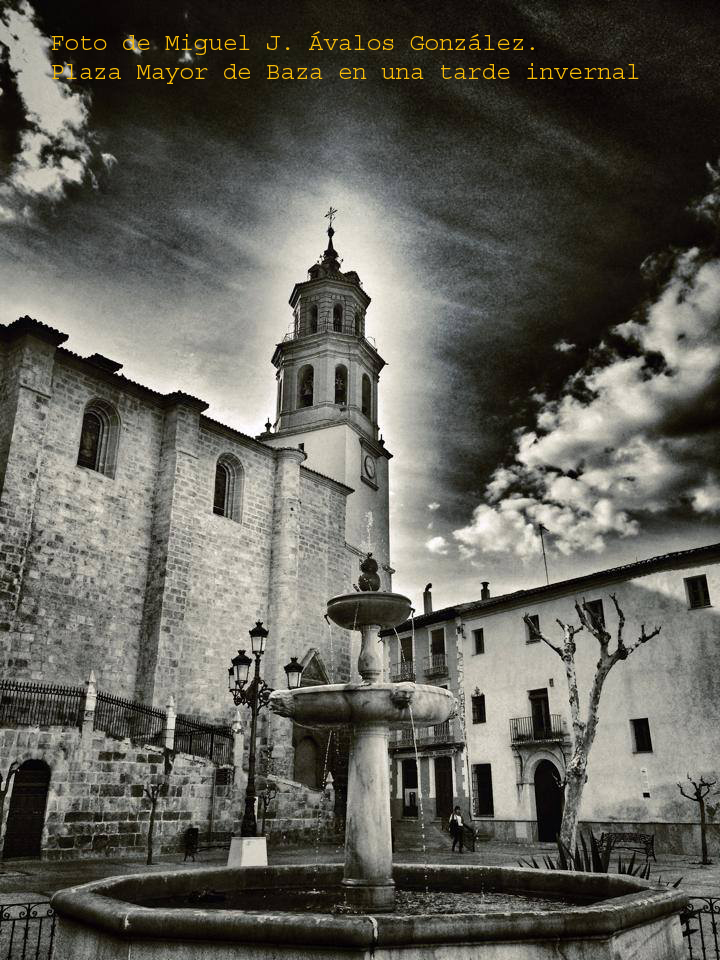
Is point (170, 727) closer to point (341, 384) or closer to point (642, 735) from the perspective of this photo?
point (642, 735)

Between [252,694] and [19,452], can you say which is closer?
[252,694]

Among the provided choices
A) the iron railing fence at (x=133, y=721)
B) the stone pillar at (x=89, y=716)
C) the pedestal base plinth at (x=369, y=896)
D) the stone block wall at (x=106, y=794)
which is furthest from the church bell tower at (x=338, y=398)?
the pedestal base plinth at (x=369, y=896)

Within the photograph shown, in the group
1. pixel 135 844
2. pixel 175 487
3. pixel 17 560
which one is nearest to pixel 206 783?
pixel 135 844

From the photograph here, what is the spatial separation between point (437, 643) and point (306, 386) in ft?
46.6

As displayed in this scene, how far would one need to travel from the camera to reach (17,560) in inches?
729

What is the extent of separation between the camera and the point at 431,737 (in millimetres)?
26391

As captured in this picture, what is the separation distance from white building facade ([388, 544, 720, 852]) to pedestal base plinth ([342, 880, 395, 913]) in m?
12.6

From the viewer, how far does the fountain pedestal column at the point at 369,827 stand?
603 cm

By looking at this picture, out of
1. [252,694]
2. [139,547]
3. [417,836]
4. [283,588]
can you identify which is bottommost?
[417,836]

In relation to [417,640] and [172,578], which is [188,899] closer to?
[172,578]

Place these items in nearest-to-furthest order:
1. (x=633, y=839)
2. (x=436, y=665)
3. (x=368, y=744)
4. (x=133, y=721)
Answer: (x=368, y=744)
(x=633, y=839)
(x=133, y=721)
(x=436, y=665)

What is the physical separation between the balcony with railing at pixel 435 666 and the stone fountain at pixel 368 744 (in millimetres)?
20829

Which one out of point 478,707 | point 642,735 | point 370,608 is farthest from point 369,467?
point 370,608

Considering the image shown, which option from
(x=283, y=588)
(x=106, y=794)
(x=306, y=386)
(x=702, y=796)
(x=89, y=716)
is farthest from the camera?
(x=306, y=386)
